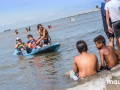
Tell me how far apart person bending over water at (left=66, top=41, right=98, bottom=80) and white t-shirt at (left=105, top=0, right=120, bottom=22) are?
2032 millimetres

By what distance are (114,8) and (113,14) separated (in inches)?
7.6

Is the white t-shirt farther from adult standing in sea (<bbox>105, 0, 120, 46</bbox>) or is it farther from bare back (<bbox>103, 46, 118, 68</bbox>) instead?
bare back (<bbox>103, 46, 118, 68</bbox>)

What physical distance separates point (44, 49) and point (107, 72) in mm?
8395

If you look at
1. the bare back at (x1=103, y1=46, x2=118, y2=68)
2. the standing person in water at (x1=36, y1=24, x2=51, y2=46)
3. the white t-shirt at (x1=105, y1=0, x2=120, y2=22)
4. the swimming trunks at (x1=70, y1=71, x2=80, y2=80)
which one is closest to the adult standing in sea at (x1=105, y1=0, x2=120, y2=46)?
the white t-shirt at (x1=105, y1=0, x2=120, y2=22)

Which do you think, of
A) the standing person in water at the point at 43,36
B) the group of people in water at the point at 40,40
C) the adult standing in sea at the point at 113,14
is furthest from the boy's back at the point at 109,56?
the group of people in water at the point at 40,40

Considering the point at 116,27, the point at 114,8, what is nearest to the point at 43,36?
the point at 116,27

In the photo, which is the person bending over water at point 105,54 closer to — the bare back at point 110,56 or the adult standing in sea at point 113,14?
the bare back at point 110,56

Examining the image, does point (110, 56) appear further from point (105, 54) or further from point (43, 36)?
point (43, 36)

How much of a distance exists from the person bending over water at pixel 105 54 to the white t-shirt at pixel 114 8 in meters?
1.66

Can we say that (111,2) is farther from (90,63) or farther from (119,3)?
(90,63)

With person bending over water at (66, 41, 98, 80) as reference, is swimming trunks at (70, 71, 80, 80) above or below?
below

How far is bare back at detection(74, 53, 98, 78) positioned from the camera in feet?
22.4

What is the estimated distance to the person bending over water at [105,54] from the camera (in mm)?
7000

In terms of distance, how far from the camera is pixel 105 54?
7.01 metres
